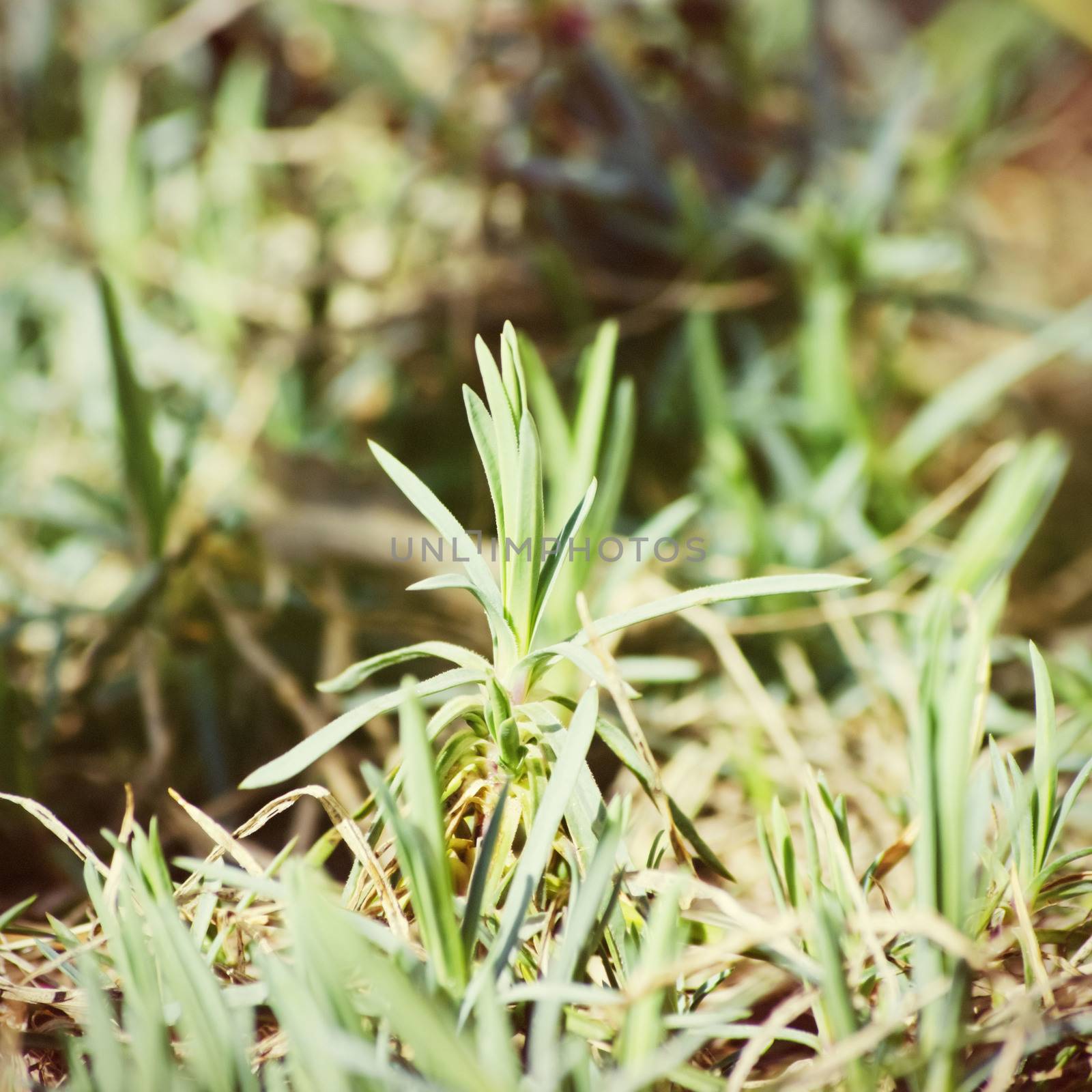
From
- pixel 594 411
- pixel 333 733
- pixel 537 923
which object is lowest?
pixel 537 923

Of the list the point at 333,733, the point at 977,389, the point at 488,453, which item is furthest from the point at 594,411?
the point at 977,389

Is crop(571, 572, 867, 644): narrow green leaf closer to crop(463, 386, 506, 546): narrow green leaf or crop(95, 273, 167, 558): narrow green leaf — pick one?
crop(463, 386, 506, 546): narrow green leaf

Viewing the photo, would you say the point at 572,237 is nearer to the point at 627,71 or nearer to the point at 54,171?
the point at 627,71

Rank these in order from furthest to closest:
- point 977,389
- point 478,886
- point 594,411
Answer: point 977,389 → point 594,411 → point 478,886

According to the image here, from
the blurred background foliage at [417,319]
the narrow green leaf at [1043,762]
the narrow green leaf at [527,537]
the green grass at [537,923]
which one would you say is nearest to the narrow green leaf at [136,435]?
the blurred background foliage at [417,319]

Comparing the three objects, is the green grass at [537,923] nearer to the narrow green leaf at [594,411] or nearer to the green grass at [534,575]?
the green grass at [534,575]

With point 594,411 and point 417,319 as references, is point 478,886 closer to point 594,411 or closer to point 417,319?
point 594,411

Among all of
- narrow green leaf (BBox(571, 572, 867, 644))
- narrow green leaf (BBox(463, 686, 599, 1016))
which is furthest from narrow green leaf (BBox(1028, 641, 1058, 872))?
narrow green leaf (BBox(463, 686, 599, 1016))

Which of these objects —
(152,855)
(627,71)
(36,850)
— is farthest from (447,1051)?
(627,71)
